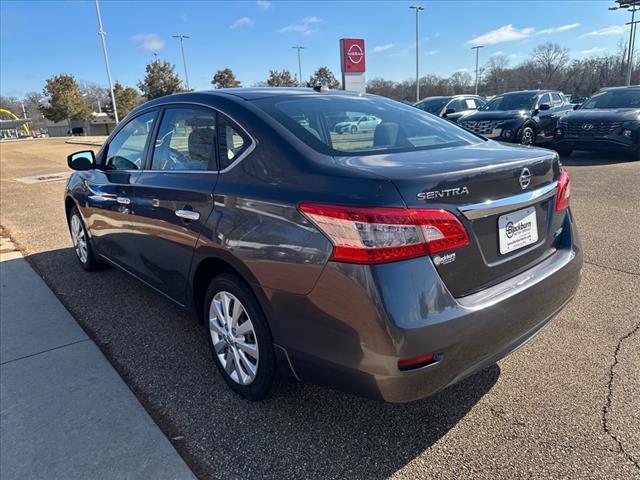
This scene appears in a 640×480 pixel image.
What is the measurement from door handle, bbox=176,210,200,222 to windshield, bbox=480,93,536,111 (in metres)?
12.6

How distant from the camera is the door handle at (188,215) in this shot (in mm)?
2691

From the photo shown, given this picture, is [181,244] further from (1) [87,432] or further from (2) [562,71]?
(2) [562,71]

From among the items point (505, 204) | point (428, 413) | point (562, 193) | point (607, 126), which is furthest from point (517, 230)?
point (607, 126)

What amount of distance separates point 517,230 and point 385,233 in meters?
0.82

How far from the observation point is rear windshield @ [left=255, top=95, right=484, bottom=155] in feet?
8.09

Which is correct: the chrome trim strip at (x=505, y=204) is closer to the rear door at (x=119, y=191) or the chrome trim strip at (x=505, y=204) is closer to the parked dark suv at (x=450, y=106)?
the rear door at (x=119, y=191)

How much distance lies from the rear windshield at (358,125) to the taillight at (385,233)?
501mm

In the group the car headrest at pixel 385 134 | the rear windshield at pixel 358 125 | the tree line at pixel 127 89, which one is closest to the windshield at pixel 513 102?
the rear windshield at pixel 358 125

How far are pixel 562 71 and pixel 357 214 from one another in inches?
3911

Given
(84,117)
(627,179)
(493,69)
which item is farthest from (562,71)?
(627,179)

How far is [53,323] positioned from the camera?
384 cm

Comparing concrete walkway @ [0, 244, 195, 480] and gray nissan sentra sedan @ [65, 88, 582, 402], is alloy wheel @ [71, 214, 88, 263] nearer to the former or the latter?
concrete walkway @ [0, 244, 195, 480]

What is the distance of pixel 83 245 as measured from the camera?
4875 millimetres

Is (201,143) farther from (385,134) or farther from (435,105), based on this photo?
(435,105)
